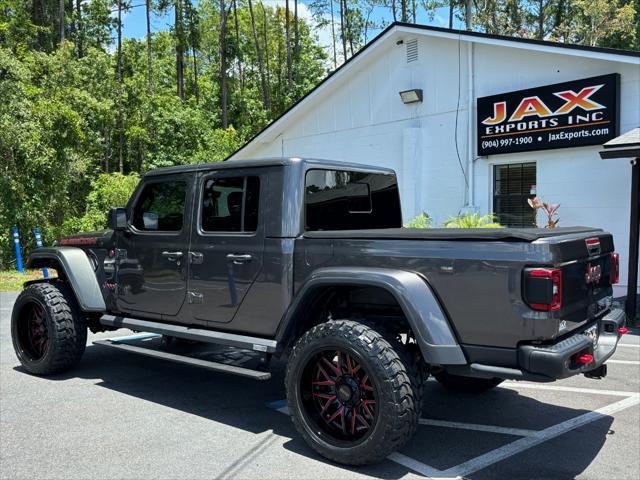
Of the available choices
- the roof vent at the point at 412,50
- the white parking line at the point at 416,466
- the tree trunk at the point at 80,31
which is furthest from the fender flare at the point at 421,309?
the tree trunk at the point at 80,31

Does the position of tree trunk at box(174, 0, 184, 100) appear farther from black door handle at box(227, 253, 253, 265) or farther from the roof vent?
black door handle at box(227, 253, 253, 265)

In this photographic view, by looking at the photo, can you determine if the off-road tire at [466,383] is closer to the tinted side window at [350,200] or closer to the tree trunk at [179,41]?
the tinted side window at [350,200]

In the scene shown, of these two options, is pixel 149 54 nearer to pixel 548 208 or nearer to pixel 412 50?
pixel 412 50

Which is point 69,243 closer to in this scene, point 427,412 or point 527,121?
point 427,412

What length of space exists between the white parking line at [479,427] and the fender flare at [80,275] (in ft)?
10.3

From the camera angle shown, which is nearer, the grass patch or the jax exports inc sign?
the jax exports inc sign

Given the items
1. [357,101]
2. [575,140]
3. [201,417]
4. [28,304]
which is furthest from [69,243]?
[357,101]

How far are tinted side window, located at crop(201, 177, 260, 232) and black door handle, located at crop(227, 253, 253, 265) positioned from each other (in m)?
0.20

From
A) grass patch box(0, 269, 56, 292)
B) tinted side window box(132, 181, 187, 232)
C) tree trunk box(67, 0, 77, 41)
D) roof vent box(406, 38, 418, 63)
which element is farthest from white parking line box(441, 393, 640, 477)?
tree trunk box(67, 0, 77, 41)

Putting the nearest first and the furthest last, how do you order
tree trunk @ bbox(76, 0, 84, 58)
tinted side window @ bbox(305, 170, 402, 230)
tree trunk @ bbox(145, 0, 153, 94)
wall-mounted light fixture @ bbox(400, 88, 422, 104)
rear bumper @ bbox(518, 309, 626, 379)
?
1. rear bumper @ bbox(518, 309, 626, 379)
2. tinted side window @ bbox(305, 170, 402, 230)
3. wall-mounted light fixture @ bbox(400, 88, 422, 104)
4. tree trunk @ bbox(145, 0, 153, 94)
5. tree trunk @ bbox(76, 0, 84, 58)

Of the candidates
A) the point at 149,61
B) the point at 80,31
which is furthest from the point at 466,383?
A: the point at 80,31

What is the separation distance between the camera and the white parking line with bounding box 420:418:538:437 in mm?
4207

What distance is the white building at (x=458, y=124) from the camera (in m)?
10.2

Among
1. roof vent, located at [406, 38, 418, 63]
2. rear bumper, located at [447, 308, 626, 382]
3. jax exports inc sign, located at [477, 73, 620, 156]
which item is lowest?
rear bumper, located at [447, 308, 626, 382]
